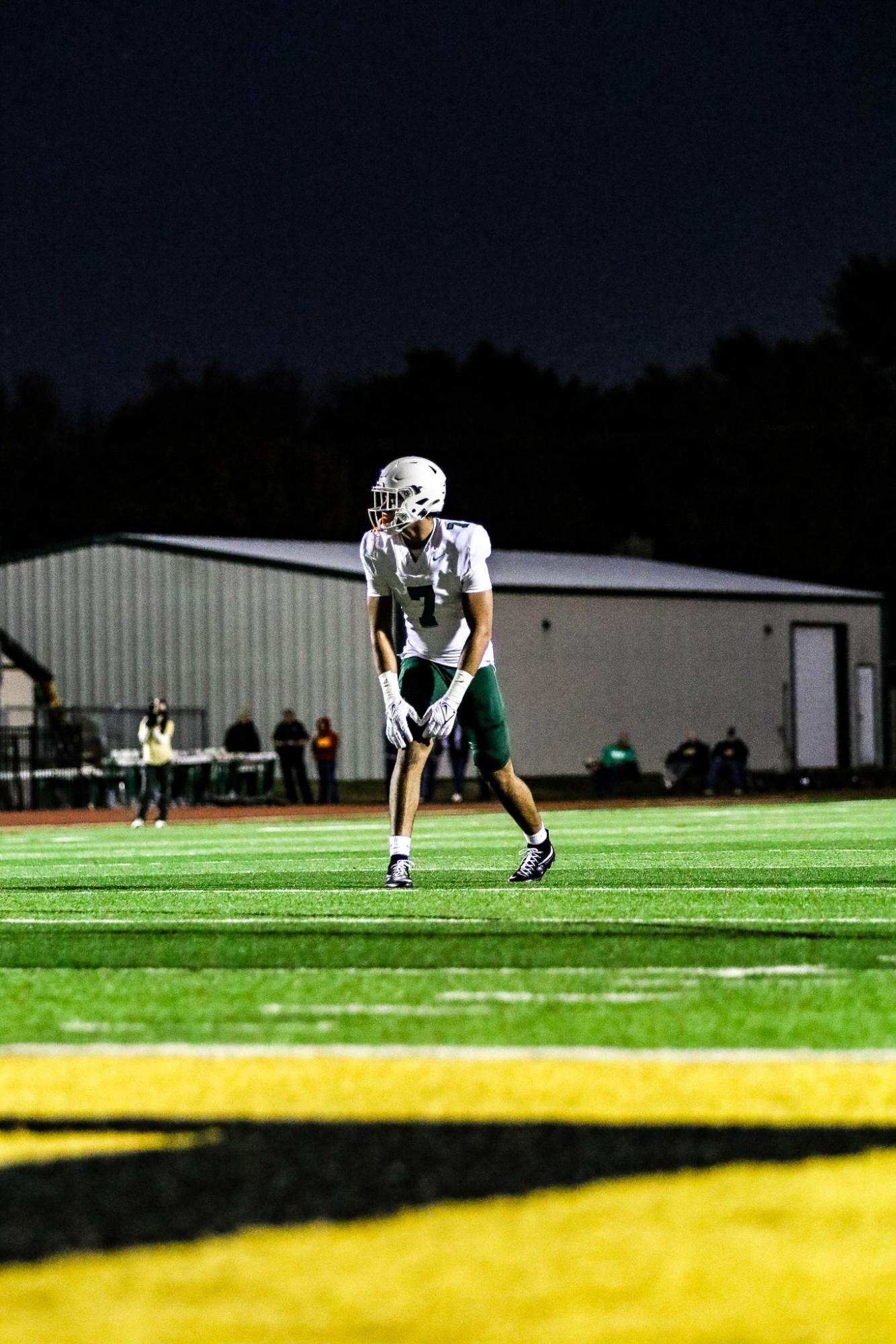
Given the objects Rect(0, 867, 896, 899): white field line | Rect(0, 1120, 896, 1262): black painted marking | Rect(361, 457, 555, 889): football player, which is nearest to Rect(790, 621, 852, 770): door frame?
Rect(0, 867, 896, 899): white field line

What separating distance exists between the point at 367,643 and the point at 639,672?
21.2 feet

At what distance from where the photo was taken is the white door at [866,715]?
2314 inches

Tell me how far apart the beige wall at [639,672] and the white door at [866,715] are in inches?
86.9

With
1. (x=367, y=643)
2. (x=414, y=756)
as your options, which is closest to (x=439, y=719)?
(x=414, y=756)

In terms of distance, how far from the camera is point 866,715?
194 ft

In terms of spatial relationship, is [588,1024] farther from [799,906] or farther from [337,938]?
[799,906]

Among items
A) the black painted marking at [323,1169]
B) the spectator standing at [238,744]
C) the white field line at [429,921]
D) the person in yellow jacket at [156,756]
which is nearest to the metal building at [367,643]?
the spectator standing at [238,744]

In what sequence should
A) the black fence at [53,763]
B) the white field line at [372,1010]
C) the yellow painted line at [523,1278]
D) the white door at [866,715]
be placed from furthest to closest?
1. the white door at [866,715]
2. the black fence at [53,763]
3. the white field line at [372,1010]
4. the yellow painted line at [523,1278]

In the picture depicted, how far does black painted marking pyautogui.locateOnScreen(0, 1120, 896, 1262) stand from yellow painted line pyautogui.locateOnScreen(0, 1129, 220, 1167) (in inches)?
1.7

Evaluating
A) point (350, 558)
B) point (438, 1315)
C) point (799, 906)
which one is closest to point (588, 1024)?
point (438, 1315)

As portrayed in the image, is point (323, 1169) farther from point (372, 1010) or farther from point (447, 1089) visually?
point (372, 1010)

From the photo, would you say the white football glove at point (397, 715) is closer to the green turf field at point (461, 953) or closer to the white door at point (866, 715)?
the green turf field at point (461, 953)

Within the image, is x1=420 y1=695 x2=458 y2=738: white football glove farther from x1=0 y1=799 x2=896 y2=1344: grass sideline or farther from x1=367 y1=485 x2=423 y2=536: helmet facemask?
x1=0 y1=799 x2=896 y2=1344: grass sideline

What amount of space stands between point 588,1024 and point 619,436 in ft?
319
